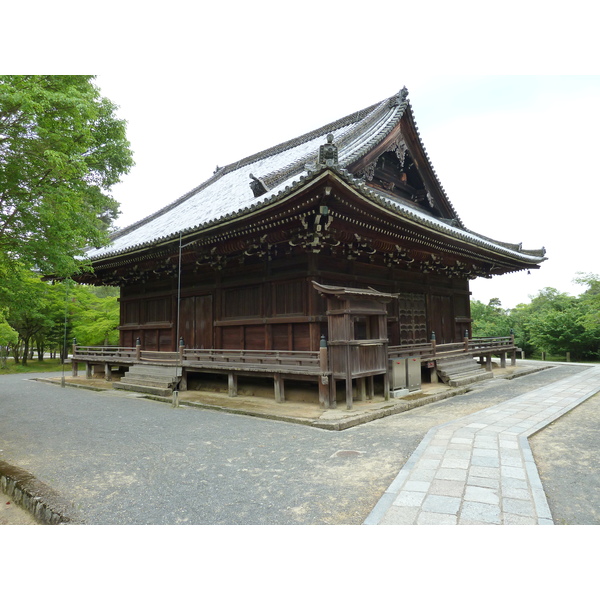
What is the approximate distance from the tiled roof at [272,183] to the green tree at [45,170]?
2.16 m

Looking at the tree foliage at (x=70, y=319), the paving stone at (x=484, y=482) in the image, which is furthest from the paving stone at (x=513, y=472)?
the tree foliage at (x=70, y=319)

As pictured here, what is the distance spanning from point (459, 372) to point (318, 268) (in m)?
6.19

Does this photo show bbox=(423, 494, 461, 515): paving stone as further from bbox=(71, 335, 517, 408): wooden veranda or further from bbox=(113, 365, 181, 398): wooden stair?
bbox=(113, 365, 181, 398): wooden stair

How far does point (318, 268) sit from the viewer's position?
9.83 meters

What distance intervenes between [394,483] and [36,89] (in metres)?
7.06

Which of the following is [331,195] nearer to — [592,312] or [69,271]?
[69,271]

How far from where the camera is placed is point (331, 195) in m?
7.62

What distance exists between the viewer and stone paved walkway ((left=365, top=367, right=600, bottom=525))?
11.4 ft

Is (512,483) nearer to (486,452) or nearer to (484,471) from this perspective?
(484,471)

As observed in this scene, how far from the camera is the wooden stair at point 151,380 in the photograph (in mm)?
11416

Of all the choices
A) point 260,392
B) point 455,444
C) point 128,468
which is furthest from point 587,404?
point 128,468

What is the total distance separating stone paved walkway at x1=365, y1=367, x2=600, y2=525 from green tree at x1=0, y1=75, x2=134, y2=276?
6.54 m

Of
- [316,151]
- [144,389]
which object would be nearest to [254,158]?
[316,151]

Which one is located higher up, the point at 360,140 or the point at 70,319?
the point at 360,140
